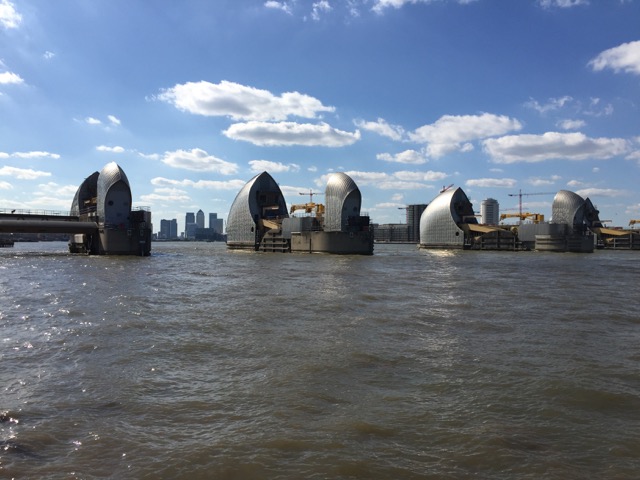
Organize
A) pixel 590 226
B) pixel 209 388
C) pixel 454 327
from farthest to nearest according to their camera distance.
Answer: pixel 590 226, pixel 454 327, pixel 209 388

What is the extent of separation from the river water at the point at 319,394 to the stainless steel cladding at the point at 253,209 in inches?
3253

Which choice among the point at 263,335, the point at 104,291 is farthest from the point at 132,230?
the point at 263,335

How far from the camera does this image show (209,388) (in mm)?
8508

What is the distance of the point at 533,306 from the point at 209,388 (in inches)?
615

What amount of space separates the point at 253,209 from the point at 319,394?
94.0 m

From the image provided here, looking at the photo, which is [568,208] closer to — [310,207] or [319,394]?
[310,207]

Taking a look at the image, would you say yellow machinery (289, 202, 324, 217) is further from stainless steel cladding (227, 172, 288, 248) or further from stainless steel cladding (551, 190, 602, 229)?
stainless steel cladding (551, 190, 602, 229)

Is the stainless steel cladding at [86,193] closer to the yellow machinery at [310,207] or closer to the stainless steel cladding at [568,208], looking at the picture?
the yellow machinery at [310,207]

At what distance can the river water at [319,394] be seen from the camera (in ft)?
18.7

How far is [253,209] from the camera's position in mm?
100625

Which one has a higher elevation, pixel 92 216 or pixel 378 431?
pixel 92 216

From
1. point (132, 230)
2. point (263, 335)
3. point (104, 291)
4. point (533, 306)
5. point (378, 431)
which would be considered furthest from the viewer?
point (132, 230)

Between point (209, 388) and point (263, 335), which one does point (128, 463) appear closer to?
point (209, 388)

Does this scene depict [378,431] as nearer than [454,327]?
Yes
